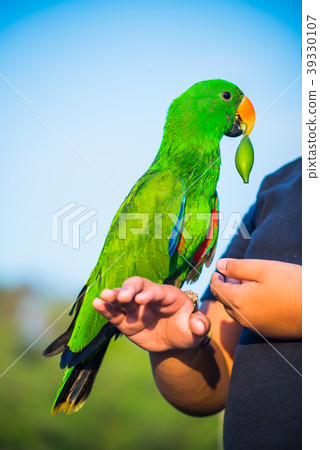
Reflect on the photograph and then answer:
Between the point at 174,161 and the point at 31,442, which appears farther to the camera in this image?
the point at 31,442

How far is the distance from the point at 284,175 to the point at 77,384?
2.62ft

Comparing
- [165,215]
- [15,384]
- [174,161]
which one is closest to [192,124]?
[174,161]

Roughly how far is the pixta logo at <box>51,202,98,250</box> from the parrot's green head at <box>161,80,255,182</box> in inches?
11.0

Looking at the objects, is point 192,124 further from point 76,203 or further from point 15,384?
point 15,384

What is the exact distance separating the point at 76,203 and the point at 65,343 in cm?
32

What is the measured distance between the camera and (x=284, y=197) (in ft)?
3.25

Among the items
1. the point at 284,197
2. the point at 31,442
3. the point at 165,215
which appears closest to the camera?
the point at 165,215

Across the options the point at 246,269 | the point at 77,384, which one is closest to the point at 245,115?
the point at 246,269

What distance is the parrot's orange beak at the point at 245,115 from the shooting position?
0.90 meters

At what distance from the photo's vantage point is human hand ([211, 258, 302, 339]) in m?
0.70

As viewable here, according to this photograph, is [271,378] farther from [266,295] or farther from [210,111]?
[210,111]

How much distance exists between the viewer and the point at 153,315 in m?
0.69

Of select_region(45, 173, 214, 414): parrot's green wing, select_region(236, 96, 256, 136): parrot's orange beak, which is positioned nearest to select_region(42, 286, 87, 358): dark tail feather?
select_region(45, 173, 214, 414): parrot's green wing
